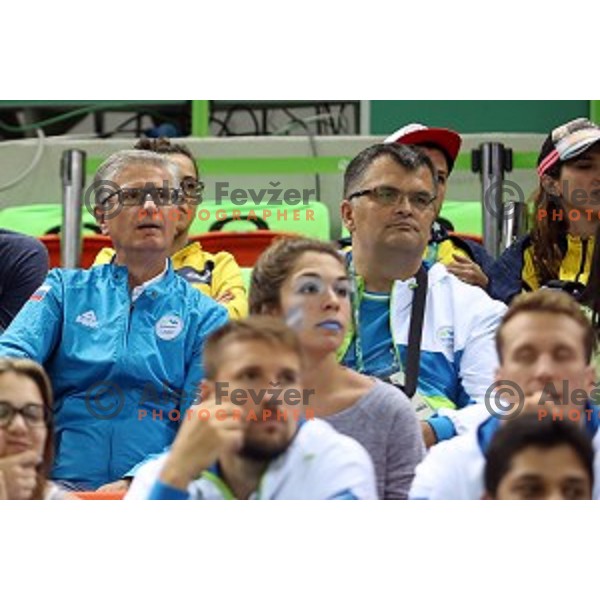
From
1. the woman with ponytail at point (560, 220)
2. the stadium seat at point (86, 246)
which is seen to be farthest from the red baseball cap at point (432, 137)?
the stadium seat at point (86, 246)

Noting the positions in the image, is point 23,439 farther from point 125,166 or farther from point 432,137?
point 432,137

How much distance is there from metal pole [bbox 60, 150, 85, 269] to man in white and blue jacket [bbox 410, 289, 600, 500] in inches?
36.0

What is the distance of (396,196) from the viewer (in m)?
1.43

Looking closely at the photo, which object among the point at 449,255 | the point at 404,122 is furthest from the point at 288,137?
the point at 449,255

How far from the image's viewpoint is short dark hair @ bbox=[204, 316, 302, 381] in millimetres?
1104

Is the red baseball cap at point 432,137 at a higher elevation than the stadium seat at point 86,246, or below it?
below

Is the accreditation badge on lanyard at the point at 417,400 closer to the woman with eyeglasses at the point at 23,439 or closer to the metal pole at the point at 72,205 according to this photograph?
the woman with eyeglasses at the point at 23,439

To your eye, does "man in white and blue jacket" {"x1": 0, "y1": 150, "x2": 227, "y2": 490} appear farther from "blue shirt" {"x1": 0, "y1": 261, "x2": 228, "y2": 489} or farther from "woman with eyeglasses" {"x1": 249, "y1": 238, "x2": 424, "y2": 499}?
"woman with eyeglasses" {"x1": 249, "y1": 238, "x2": 424, "y2": 499}

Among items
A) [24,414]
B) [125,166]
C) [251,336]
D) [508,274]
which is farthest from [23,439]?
[508,274]

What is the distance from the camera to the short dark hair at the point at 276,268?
1.20 m

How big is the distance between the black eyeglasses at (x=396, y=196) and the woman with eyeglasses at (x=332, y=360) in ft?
0.68

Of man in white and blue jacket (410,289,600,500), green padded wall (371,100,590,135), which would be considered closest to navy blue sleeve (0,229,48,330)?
man in white and blue jacket (410,289,600,500)

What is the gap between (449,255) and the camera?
66.6 inches
